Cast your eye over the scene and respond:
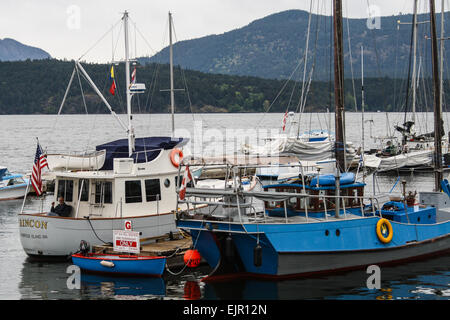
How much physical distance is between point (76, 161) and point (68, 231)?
317 cm

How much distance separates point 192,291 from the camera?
21.6 meters

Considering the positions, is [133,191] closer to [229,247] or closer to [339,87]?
[229,247]

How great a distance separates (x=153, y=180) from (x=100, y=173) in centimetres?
210

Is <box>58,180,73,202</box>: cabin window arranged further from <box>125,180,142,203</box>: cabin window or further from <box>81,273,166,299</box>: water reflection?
<box>81,273,166,299</box>: water reflection

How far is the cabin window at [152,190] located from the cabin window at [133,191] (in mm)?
311

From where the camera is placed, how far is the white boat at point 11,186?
4381cm

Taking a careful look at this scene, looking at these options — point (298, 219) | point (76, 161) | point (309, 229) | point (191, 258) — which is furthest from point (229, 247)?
point (76, 161)

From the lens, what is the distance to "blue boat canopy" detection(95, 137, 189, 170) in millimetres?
27422

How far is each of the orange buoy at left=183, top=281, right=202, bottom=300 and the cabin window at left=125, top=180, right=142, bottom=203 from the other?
196 inches

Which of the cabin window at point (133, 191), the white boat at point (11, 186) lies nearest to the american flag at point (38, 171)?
the cabin window at point (133, 191)

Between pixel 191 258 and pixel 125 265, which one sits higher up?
pixel 191 258

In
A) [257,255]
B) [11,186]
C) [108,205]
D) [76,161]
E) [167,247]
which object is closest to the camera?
[257,255]
